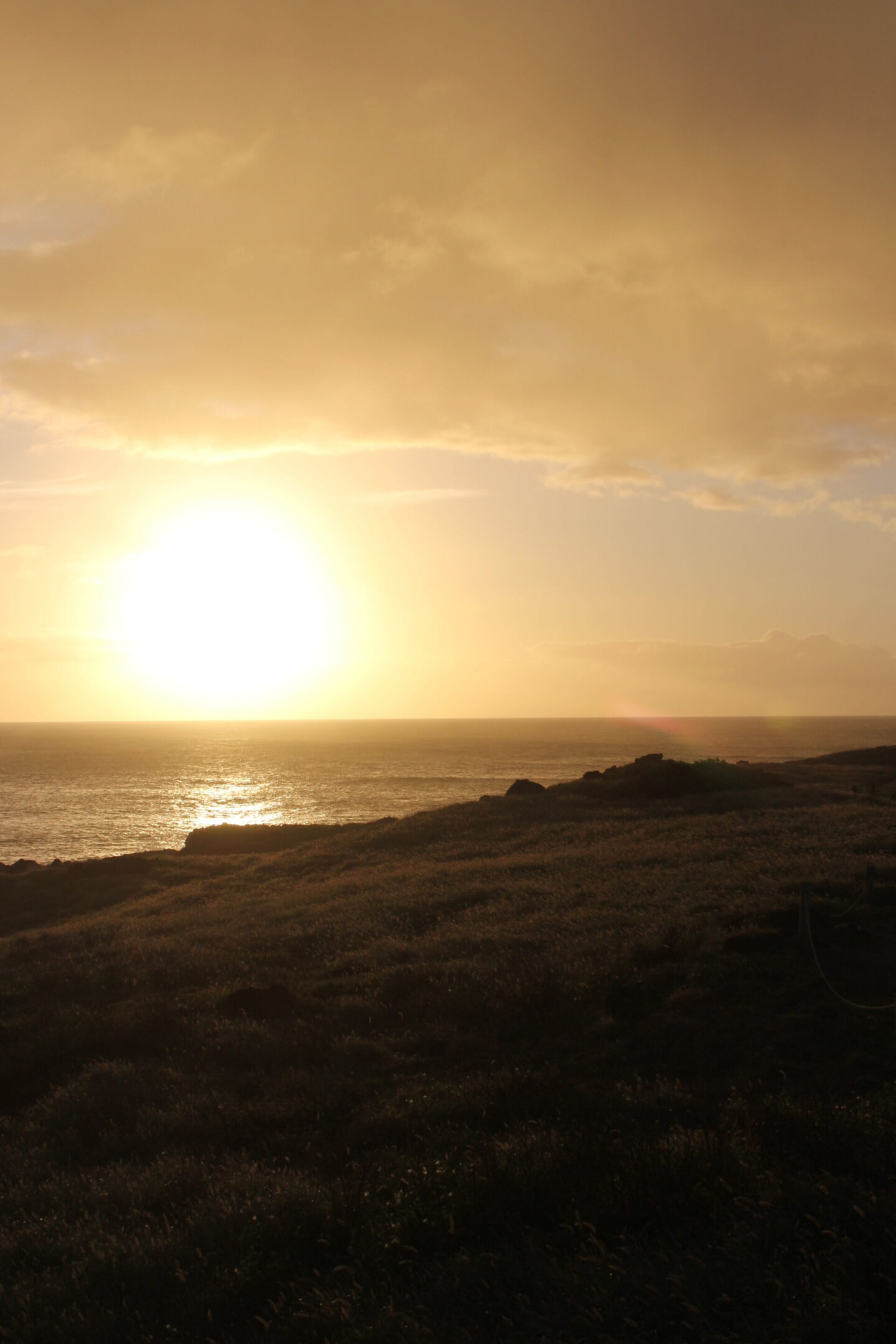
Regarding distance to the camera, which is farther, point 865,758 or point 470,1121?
point 865,758

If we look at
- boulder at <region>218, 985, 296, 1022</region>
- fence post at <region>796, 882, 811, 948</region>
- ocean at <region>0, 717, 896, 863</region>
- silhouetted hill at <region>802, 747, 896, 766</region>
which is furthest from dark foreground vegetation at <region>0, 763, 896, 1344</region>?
ocean at <region>0, 717, 896, 863</region>

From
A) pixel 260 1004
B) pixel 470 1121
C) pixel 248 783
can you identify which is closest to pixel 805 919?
pixel 470 1121

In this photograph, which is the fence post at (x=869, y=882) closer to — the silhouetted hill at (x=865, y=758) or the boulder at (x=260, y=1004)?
the boulder at (x=260, y=1004)

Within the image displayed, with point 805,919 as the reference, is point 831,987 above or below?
below

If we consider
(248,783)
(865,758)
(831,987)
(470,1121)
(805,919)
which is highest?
(865,758)

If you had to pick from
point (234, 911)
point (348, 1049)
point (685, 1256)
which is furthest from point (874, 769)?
point (685, 1256)

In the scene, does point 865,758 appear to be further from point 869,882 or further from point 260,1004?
point 260,1004

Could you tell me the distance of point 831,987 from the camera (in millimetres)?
12070

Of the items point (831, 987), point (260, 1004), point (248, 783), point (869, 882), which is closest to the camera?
point (831, 987)

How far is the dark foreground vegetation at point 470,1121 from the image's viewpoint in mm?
6000

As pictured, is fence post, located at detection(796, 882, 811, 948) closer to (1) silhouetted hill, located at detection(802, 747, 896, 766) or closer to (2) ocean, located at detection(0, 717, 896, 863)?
(1) silhouetted hill, located at detection(802, 747, 896, 766)

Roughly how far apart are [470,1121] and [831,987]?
5819mm

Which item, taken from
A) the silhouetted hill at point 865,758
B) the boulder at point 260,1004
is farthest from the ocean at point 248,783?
the boulder at point 260,1004

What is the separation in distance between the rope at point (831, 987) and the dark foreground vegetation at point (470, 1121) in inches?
7.0
